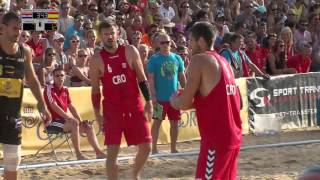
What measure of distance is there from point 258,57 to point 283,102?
4.53 feet

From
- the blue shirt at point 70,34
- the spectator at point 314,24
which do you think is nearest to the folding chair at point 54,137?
the blue shirt at point 70,34

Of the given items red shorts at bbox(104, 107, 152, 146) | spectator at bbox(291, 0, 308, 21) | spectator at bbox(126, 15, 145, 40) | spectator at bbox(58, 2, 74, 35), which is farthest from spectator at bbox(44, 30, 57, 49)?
spectator at bbox(291, 0, 308, 21)

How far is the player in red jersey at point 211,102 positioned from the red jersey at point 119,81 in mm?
2166

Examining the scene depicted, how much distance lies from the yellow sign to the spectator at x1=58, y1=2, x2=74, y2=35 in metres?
7.02

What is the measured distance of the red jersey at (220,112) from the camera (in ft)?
18.9

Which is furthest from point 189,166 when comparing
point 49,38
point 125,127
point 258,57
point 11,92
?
point 258,57

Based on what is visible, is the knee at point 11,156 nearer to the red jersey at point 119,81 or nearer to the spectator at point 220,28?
the red jersey at point 119,81

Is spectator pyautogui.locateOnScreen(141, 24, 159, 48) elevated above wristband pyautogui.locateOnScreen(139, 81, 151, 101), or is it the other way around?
spectator pyautogui.locateOnScreen(141, 24, 159, 48)

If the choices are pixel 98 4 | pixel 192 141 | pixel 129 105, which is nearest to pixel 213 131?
pixel 129 105

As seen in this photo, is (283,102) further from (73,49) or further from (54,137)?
(54,137)

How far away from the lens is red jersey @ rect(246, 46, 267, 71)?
1484 centimetres

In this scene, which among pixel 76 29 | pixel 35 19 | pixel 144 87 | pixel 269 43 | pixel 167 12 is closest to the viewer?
pixel 144 87

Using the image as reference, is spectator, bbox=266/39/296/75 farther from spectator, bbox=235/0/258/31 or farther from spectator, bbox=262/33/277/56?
spectator, bbox=235/0/258/31

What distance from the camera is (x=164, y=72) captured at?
11.0 metres
